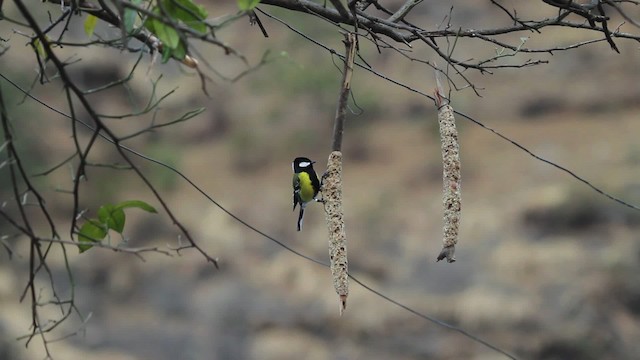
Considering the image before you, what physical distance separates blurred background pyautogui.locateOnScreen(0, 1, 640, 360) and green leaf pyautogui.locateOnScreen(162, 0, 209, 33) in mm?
7118

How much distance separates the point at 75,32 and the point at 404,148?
681 cm

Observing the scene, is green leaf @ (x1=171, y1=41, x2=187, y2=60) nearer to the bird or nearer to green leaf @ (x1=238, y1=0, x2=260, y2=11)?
green leaf @ (x1=238, y1=0, x2=260, y2=11)

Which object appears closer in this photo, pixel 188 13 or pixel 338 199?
pixel 188 13

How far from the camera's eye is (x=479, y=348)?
10.1 m

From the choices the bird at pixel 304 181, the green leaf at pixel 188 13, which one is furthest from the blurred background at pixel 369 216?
the green leaf at pixel 188 13

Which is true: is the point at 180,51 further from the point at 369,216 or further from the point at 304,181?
the point at 369,216

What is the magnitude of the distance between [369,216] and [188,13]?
1065 cm

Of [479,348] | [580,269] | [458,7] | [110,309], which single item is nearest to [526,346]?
[479,348]

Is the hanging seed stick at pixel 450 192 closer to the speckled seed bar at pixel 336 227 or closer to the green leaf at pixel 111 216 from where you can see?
the speckled seed bar at pixel 336 227

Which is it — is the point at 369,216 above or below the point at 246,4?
above

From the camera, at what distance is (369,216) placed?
12.5 m

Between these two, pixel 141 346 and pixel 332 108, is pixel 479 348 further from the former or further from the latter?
pixel 332 108

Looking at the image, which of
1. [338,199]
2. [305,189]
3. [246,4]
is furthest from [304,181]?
[246,4]

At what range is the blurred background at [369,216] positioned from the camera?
1048 centimetres
